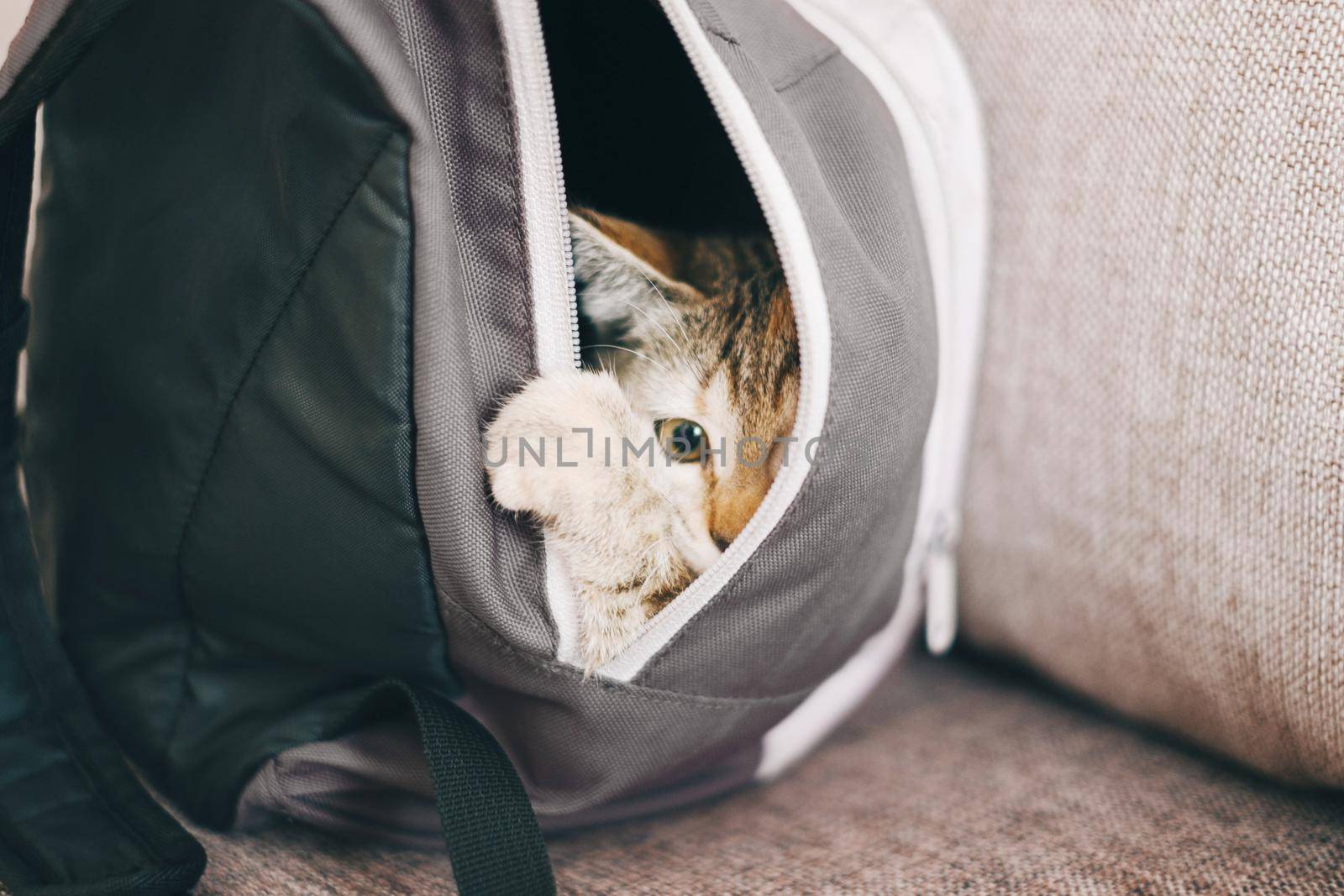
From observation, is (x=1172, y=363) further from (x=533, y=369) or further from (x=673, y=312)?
(x=533, y=369)

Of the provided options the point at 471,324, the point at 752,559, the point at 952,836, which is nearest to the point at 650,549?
the point at 752,559

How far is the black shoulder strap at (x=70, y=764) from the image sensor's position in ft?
1.65

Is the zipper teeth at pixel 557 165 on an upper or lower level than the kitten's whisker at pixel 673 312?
upper

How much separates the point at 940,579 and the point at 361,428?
0.54 meters

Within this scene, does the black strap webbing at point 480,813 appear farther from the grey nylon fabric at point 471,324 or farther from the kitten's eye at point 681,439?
the kitten's eye at point 681,439

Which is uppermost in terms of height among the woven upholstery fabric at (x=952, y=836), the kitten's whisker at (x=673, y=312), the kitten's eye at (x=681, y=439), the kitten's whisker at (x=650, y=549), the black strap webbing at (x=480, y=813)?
the kitten's whisker at (x=673, y=312)

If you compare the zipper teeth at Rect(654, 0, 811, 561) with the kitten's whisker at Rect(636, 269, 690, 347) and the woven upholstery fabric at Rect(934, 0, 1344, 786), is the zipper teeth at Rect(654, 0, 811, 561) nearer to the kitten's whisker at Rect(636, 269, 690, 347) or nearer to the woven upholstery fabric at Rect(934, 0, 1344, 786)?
the kitten's whisker at Rect(636, 269, 690, 347)

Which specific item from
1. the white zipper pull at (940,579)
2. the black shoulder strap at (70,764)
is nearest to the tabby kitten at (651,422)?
the black shoulder strap at (70,764)

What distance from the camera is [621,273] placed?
0.66 metres

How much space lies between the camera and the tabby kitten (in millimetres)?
542

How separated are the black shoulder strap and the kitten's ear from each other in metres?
0.31

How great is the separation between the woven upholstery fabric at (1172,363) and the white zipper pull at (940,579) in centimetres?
7

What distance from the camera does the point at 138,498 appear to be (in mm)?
607

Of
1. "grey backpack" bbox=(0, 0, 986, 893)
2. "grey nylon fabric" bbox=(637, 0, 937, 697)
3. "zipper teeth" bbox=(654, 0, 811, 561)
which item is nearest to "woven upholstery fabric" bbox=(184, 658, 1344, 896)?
"grey backpack" bbox=(0, 0, 986, 893)
